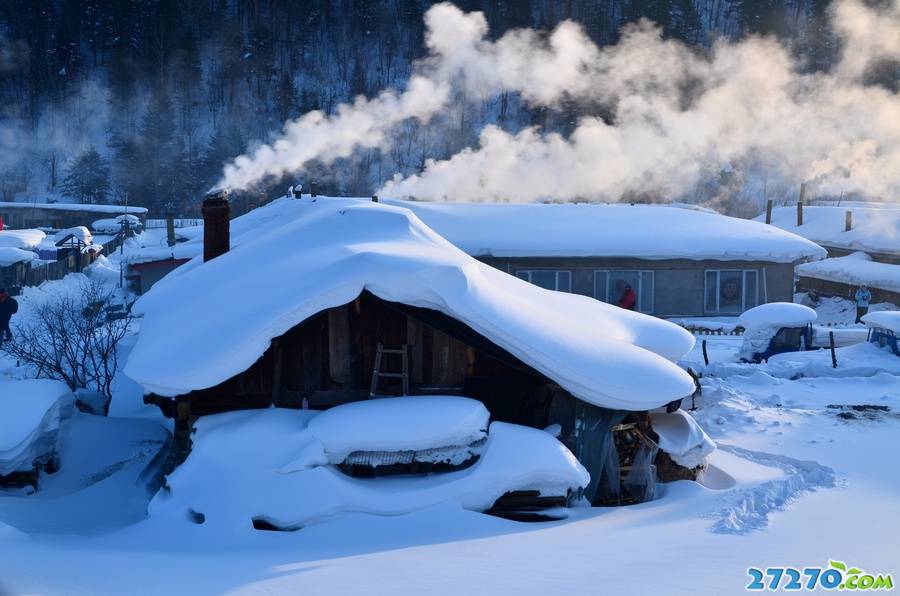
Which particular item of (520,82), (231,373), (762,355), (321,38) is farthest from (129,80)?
(231,373)

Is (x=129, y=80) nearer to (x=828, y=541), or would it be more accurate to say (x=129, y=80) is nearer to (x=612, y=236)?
(x=612, y=236)

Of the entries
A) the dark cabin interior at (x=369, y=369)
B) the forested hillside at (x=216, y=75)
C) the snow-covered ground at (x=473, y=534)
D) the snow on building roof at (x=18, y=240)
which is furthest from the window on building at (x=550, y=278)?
the forested hillside at (x=216, y=75)

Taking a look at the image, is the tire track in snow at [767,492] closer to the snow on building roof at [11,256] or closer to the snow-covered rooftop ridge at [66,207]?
the snow on building roof at [11,256]

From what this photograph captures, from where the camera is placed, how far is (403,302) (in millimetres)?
9797

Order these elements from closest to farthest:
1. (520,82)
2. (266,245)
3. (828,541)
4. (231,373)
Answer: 1. (828,541)
2. (231,373)
3. (266,245)
4. (520,82)

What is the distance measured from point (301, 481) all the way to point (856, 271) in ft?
94.6

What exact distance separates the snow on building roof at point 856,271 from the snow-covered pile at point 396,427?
2592 cm

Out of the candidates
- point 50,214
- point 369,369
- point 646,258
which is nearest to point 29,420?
point 369,369

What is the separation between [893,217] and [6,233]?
33.4 metres

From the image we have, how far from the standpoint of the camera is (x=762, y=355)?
61.7 ft

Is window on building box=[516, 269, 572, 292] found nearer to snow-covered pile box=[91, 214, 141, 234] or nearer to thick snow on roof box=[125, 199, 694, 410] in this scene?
thick snow on roof box=[125, 199, 694, 410]

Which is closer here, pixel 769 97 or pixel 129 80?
pixel 769 97

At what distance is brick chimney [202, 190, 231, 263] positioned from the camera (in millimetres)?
14695

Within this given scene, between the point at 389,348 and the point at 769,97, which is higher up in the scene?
the point at 769,97
